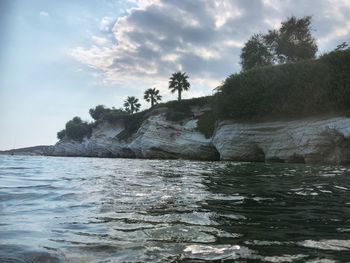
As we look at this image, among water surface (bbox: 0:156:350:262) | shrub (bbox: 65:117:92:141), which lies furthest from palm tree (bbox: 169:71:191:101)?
water surface (bbox: 0:156:350:262)

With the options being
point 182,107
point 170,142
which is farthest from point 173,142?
point 182,107

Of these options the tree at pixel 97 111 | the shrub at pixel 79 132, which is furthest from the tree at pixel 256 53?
the tree at pixel 97 111

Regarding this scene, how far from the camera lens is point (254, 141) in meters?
37.5

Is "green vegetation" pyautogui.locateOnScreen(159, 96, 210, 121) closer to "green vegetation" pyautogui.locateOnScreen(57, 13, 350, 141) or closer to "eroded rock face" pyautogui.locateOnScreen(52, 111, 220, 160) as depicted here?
"eroded rock face" pyautogui.locateOnScreen(52, 111, 220, 160)

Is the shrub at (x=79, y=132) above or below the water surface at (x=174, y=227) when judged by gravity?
above

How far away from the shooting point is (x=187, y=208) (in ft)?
24.5

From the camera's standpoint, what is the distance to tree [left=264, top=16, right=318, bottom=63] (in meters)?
56.1

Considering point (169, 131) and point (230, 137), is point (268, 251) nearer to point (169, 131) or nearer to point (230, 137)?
point (230, 137)

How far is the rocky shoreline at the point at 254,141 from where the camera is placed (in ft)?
97.2

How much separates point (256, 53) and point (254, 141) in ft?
88.8

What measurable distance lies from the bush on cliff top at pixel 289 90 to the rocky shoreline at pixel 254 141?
1.44 meters

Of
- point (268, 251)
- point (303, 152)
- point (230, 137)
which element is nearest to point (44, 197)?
point (268, 251)

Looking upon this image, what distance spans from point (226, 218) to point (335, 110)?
29537 mm

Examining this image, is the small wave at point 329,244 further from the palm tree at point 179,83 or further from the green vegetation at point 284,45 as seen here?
the palm tree at point 179,83
